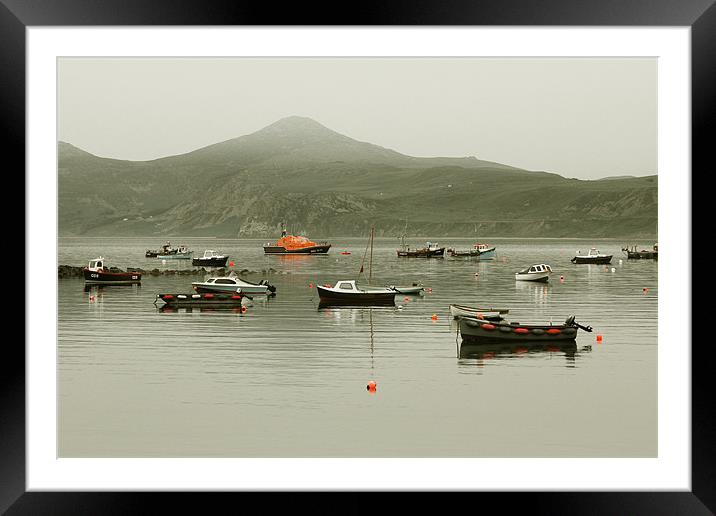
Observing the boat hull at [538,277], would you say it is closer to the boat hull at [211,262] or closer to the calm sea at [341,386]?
the calm sea at [341,386]

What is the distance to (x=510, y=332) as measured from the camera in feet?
71.2

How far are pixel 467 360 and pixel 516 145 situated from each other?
16277 centimetres

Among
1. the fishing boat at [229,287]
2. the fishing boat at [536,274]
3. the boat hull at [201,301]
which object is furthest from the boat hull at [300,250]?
the boat hull at [201,301]

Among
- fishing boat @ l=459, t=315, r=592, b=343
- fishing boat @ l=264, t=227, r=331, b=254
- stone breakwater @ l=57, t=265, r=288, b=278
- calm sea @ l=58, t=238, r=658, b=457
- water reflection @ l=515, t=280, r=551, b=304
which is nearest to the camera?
calm sea @ l=58, t=238, r=658, b=457

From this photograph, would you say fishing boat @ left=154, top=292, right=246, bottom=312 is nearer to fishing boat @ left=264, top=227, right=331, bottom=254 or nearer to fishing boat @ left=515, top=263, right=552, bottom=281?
fishing boat @ left=515, top=263, right=552, bottom=281

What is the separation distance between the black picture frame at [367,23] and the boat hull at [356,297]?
98.5 feet

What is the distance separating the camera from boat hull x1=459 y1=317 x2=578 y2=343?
21.6 metres

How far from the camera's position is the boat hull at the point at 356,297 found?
35.9 metres

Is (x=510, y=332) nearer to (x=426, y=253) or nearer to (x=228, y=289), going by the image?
(x=228, y=289)

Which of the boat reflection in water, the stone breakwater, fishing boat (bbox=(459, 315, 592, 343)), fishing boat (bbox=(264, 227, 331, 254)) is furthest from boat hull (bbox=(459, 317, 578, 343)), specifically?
fishing boat (bbox=(264, 227, 331, 254))

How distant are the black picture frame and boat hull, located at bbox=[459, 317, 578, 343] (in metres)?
15.9

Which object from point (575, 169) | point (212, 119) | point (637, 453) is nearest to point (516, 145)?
point (575, 169)

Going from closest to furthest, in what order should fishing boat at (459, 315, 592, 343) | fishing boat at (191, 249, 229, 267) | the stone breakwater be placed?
fishing boat at (459, 315, 592, 343)
the stone breakwater
fishing boat at (191, 249, 229, 267)
